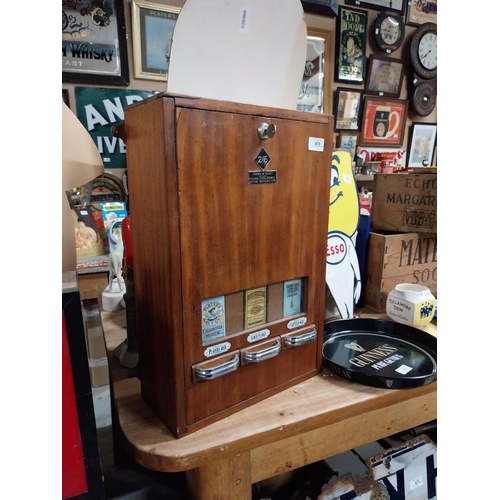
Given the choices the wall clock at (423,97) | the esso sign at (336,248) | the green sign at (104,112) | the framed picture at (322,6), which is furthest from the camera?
the wall clock at (423,97)

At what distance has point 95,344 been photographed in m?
1.61

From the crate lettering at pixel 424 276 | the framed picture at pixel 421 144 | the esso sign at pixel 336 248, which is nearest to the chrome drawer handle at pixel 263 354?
the esso sign at pixel 336 248

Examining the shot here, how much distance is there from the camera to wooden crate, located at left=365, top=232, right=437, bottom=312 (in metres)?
1.05

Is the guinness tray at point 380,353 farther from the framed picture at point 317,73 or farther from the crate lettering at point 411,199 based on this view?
the framed picture at point 317,73

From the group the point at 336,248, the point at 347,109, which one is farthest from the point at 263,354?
the point at 347,109

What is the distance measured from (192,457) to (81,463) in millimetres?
149

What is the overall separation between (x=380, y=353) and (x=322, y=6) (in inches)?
91.2

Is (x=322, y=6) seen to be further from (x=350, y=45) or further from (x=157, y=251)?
(x=157, y=251)

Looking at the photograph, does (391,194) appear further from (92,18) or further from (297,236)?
(92,18)

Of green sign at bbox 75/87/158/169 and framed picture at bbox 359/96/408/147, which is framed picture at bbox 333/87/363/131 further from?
green sign at bbox 75/87/158/169

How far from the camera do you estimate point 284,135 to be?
0.62 meters

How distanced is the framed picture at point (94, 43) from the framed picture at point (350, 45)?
139cm

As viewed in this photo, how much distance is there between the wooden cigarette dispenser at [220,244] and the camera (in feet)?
1.77

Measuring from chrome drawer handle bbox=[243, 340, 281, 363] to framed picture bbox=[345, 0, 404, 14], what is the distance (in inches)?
107
